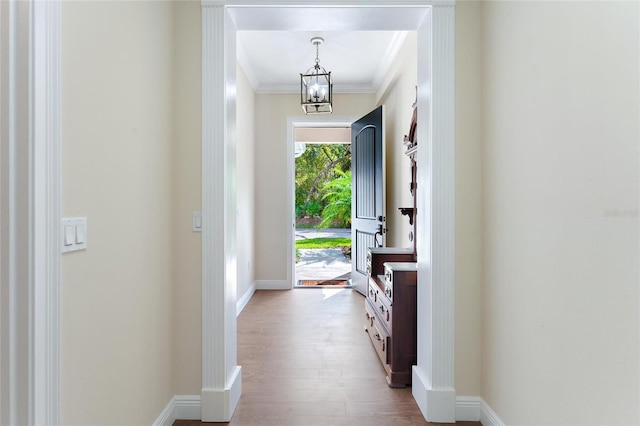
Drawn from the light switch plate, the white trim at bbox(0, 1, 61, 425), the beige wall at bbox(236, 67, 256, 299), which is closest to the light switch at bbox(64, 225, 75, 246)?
the light switch plate

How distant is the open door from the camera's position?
13.6 ft

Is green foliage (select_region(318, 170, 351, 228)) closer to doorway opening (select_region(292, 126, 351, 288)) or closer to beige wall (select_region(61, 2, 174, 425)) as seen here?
doorway opening (select_region(292, 126, 351, 288))

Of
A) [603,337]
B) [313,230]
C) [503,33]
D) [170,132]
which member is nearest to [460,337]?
[603,337]

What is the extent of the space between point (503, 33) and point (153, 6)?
5.70ft

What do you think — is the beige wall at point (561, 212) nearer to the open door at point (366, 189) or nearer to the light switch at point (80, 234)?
the light switch at point (80, 234)

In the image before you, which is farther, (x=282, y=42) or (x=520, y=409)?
(x=282, y=42)

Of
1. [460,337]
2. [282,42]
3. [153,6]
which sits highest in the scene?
[282,42]

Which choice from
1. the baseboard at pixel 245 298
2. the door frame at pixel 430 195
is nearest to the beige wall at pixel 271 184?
the baseboard at pixel 245 298

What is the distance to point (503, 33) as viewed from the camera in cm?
175

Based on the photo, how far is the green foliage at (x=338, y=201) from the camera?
9284mm

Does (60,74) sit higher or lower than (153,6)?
lower

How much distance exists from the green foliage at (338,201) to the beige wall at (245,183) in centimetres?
456

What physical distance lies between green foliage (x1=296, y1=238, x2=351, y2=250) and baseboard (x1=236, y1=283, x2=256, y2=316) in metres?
5.23

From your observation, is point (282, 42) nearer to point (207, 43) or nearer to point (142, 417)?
point (207, 43)
